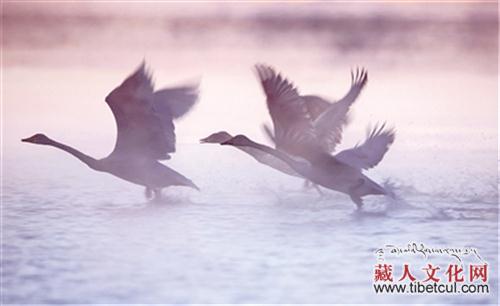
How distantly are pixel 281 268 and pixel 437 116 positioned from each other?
2.58 ft

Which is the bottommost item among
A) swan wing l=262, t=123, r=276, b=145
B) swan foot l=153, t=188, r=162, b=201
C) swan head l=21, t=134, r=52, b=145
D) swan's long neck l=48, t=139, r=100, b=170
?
swan foot l=153, t=188, r=162, b=201

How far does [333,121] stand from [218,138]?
41cm

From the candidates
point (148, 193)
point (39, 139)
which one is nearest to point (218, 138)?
point (148, 193)

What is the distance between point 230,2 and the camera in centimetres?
353

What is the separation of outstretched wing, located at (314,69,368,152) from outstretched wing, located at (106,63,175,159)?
0.52 m

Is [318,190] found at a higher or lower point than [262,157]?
lower

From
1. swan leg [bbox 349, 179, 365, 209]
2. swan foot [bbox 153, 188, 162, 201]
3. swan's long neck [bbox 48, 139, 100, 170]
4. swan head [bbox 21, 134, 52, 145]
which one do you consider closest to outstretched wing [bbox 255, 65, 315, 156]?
swan leg [bbox 349, 179, 365, 209]

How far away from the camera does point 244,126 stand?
350 centimetres

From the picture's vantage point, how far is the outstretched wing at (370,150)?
3.43m

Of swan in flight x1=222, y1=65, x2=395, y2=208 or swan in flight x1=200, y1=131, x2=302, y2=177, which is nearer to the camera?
swan in flight x1=222, y1=65, x2=395, y2=208

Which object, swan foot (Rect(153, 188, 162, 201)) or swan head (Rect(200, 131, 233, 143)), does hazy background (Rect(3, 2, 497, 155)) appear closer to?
swan head (Rect(200, 131, 233, 143))

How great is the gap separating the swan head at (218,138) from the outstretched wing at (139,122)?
0.40 feet

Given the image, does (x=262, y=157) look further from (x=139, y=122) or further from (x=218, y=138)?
(x=139, y=122)

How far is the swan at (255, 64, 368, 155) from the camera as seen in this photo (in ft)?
10.8
